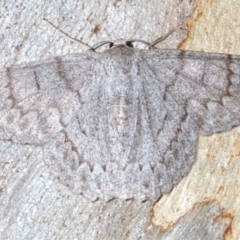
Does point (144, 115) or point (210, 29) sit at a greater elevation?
point (210, 29)

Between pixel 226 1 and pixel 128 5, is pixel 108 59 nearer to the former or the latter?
pixel 128 5

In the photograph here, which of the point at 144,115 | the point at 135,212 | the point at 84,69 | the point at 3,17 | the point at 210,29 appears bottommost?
the point at 135,212

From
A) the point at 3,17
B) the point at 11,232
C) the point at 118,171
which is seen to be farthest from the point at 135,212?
the point at 3,17

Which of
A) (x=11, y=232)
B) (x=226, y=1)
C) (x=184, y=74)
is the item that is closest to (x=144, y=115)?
(x=184, y=74)

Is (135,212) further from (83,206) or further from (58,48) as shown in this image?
(58,48)

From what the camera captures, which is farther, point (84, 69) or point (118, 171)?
point (84, 69)

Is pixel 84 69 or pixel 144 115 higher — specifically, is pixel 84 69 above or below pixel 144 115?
above
